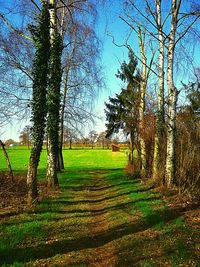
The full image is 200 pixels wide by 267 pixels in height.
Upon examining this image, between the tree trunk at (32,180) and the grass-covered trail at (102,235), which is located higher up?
the tree trunk at (32,180)

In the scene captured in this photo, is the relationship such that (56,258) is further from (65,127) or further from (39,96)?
(65,127)

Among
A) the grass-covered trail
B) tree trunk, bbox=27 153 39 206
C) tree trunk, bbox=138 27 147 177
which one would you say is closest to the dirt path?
the grass-covered trail

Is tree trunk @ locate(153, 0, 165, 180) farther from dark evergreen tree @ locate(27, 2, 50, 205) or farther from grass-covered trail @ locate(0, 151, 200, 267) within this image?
dark evergreen tree @ locate(27, 2, 50, 205)

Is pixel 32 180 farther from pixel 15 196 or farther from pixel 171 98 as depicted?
pixel 171 98

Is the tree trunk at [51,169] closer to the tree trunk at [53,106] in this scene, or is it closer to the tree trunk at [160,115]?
the tree trunk at [53,106]

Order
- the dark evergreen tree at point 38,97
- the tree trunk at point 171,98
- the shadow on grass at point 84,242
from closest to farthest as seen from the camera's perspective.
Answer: the shadow on grass at point 84,242 → the dark evergreen tree at point 38,97 → the tree trunk at point 171,98

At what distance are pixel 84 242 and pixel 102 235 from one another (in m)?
0.69

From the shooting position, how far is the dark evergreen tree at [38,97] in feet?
34.0

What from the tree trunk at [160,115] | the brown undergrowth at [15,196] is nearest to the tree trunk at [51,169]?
the brown undergrowth at [15,196]

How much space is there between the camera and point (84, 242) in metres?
Answer: 6.62

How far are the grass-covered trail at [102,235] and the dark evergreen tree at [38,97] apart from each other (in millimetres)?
1082

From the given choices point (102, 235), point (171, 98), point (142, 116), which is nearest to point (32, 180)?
point (102, 235)

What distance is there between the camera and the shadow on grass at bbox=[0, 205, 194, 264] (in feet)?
18.6

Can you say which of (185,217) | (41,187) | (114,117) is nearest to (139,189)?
(41,187)
